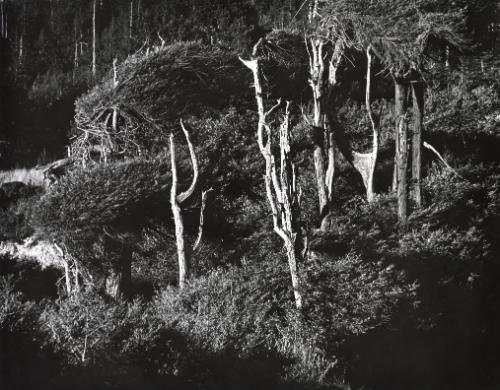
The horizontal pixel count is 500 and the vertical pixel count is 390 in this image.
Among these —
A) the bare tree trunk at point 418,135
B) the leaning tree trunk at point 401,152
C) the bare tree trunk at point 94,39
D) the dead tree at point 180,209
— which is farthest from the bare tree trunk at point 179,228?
the bare tree trunk at point 418,135

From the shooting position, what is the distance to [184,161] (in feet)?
41.3

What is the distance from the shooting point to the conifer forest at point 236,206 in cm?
837

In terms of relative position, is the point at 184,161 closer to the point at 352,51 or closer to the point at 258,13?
the point at 258,13

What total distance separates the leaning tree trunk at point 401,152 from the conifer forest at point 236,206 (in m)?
A: 0.04

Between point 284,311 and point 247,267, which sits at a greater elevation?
point 247,267

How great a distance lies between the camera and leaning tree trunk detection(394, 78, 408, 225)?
39.1 feet

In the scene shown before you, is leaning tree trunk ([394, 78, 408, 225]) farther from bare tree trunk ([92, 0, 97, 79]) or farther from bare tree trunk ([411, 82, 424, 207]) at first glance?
bare tree trunk ([92, 0, 97, 79])

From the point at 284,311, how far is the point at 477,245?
4830mm

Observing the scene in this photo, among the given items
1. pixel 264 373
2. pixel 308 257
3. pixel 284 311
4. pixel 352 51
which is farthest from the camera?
pixel 352 51

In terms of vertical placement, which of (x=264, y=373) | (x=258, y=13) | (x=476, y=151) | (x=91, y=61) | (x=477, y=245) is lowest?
(x=264, y=373)

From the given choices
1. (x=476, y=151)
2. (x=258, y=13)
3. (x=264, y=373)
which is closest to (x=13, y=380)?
(x=264, y=373)

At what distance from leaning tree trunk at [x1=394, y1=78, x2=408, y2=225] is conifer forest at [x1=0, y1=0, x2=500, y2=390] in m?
0.04

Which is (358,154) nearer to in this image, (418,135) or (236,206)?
(418,135)

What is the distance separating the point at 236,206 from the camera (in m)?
12.9
